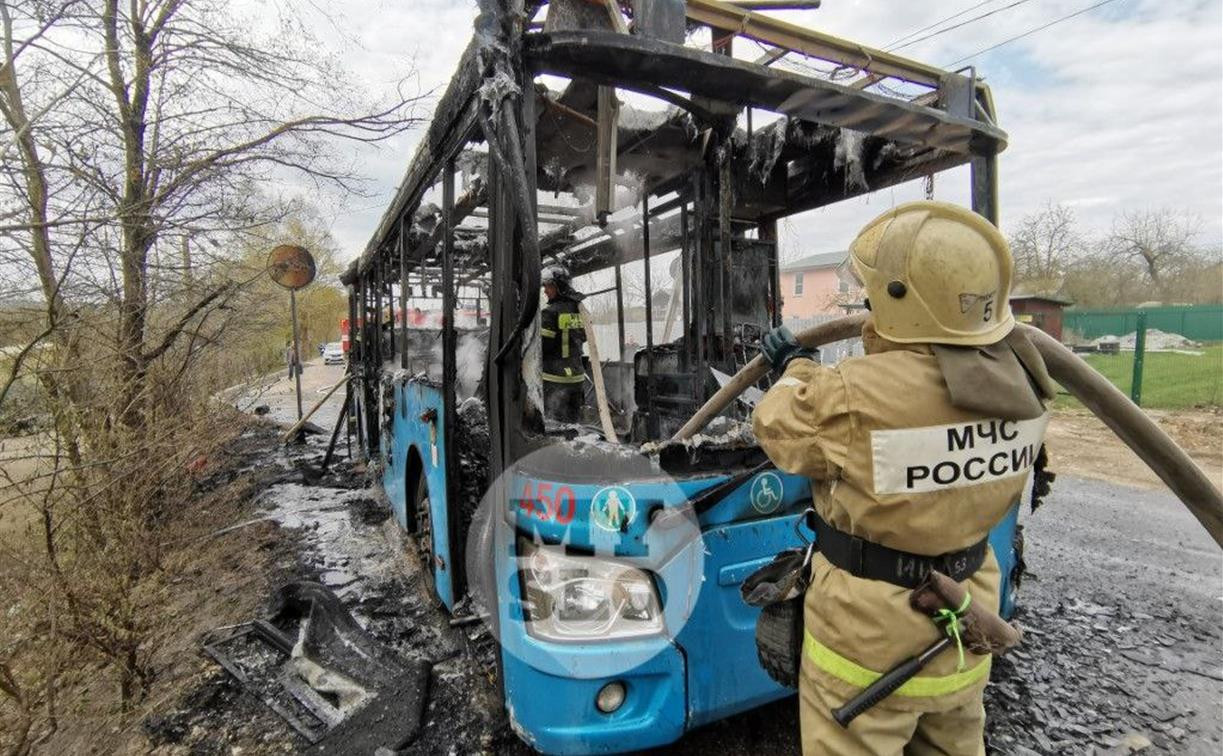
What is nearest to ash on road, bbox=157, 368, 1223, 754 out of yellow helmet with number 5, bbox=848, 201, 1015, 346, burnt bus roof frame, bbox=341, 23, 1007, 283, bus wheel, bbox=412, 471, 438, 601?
bus wheel, bbox=412, 471, 438, 601

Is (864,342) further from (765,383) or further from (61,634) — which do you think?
(61,634)

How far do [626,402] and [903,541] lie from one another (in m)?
2.80

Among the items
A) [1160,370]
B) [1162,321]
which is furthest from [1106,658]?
[1162,321]

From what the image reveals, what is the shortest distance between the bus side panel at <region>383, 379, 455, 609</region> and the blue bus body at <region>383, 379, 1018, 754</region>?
103 cm

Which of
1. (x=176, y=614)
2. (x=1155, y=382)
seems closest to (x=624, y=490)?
(x=176, y=614)

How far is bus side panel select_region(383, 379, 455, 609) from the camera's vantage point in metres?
3.17

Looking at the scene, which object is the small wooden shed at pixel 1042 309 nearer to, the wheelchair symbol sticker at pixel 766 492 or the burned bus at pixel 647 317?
the burned bus at pixel 647 317

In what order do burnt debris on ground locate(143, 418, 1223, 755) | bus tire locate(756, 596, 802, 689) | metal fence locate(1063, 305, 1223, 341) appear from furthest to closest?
metal fence locate(1063, 305, 1223, 341) → burnt debris on ground locate(143, 418, 1223, 755) → bus tire locate(756, 596, 802, 689)

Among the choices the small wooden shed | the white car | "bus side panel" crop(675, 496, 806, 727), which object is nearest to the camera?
"bus side panel" crop(675, 496, 806, 727)

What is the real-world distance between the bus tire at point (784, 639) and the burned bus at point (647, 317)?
283mm

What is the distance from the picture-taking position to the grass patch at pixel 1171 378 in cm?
1177

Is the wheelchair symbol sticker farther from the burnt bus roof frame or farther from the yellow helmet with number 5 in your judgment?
the burnt bus roof frame

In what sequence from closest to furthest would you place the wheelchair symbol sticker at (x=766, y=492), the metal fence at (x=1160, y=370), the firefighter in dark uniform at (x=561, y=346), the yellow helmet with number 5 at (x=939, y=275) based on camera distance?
the yellow helmet with number 5 at (x=939, y=275)
the wheelchair symbol sticker at (x=766, y=492)
the firefighter in dark uniform at (x=561, y=346)
the metal fence at (x=1160, y=370)

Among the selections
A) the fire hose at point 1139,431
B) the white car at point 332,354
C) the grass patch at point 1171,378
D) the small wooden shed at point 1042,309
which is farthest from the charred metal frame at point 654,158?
the white car at point 332,354
